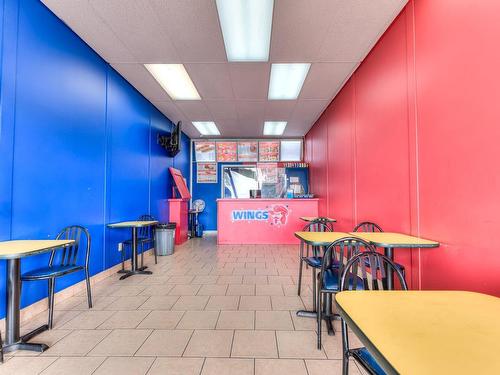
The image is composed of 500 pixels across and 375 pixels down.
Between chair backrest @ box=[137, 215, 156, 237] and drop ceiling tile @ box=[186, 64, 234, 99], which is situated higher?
drop ceiling tile @ box=[186, 64, 234, 99]

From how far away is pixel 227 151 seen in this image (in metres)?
9.24

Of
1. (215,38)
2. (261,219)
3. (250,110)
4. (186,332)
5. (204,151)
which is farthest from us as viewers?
(204,151)

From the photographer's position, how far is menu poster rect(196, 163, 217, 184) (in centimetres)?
932

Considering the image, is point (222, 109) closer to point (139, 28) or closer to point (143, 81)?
point (143, 81)

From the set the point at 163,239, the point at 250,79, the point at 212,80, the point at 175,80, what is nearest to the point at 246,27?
the point at 250,79

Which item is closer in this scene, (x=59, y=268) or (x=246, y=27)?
(x=59, y=268)

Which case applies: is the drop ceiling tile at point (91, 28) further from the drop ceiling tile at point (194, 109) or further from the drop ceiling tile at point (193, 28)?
the drop ceiling tile at point (194, 109)

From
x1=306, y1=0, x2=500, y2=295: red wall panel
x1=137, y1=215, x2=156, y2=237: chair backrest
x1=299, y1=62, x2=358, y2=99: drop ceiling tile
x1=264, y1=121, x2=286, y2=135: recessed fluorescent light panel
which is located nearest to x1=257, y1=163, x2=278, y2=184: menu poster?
x1=264, y1=121, x2=286, y2=135: recessed fluorescent light panel

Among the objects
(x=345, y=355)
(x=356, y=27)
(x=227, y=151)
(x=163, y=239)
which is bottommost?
(x=163, y=239)

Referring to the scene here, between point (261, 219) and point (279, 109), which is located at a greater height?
point (279, 109)

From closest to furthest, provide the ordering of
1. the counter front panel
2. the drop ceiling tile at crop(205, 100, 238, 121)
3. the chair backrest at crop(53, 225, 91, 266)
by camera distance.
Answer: the chair backrest at crop(53, 225, 91, 266) < the drop ceiling tile at crop(205, 100, 238, 121) < the counter front panel

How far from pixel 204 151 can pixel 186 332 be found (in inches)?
299

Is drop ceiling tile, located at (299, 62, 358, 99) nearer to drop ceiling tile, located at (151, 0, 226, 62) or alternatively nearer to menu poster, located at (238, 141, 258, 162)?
drop ceiling tile, located at (151, 0, 226, 62)

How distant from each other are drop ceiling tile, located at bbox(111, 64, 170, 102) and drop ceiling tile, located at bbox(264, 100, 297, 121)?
2.41 m
